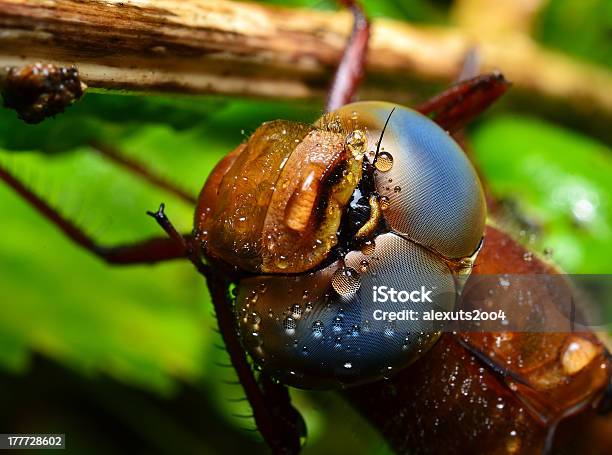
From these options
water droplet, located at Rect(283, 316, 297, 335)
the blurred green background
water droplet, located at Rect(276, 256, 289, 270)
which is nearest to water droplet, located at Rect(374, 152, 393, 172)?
water droplet, located at Rect(276, 256, 289, 270)

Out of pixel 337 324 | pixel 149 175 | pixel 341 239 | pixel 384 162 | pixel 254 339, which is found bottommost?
pixel 149 175

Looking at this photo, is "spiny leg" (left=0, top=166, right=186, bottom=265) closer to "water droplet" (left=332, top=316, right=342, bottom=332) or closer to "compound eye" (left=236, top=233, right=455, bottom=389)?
"compound eye" (left=236, top=233, right=455, bottom=389)

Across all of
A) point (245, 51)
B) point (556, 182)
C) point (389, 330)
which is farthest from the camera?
point (556, 182)

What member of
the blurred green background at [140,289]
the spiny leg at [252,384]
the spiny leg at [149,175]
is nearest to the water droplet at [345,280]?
the spiny leg at [252,384]

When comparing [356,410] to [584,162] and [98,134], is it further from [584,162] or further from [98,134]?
[584,162]

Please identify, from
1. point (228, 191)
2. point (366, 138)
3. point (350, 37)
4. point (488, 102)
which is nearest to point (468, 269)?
point (366, 138)

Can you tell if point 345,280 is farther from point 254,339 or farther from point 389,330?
point 254,339

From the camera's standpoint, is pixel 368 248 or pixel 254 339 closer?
pixel 368 248

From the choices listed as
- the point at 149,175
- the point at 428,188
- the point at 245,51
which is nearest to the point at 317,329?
the point at 428,188
